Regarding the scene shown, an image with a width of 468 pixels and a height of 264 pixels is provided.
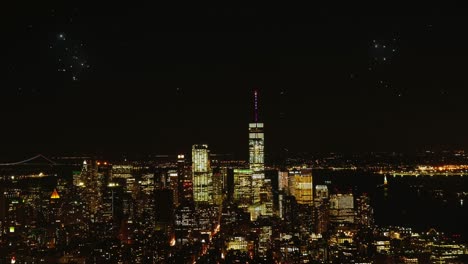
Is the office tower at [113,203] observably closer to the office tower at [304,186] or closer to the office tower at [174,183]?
the office tower at [174,183]

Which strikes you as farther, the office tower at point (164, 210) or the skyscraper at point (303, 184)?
the skyscraper at point (303, 184)

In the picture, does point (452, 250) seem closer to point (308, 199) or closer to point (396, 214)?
point (396, 214)

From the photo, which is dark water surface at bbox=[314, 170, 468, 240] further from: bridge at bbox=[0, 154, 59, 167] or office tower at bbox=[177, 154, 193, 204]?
bridge at bbox=[0, 154, 59, 167]

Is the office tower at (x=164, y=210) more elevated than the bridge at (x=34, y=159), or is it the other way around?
the bridge at (x=34, y=159)

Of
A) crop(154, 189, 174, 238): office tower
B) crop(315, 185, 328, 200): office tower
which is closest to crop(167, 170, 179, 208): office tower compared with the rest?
crop(154, 189, 174, 238): office tower

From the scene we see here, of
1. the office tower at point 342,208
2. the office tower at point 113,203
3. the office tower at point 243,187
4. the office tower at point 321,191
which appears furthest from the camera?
the office tower at point 243,187

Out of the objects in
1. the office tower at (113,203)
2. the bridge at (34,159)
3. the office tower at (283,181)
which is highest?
the bridge at (34,159)

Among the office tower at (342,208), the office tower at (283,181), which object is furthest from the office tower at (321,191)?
the office tower at (283,181)

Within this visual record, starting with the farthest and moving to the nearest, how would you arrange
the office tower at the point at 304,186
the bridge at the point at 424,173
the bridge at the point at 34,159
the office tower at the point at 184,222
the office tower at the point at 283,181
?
the office tower at the point at 283,181, the office tower at the point at 304,186, the office tower at the point at 184,222, the bridge at the point at 424,173, the bridge at the point at 34,159

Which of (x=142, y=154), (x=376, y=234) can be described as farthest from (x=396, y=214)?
(x=142, y=154)
